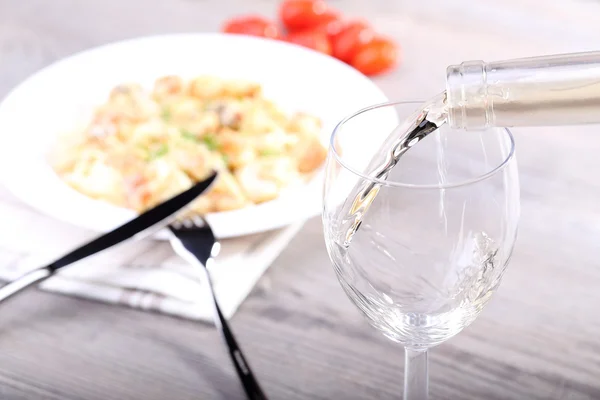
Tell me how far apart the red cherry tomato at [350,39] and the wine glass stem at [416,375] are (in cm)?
92

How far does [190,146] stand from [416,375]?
2.08ft

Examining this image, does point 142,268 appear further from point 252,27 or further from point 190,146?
point 252,27

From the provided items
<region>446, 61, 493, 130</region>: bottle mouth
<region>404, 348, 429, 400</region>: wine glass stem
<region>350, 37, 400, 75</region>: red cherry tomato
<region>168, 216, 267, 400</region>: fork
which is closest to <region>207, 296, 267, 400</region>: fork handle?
<region>168, 216, 267, 400</region>: fork

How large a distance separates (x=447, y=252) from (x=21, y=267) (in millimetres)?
551

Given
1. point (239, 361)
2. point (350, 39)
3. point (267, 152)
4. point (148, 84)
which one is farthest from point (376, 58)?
point (239, 361)

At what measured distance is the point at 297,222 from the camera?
3.06ft

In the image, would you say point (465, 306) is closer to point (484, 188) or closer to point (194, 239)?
point (484, 188)

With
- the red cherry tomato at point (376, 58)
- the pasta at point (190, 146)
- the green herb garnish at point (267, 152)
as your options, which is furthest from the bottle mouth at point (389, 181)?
the red cherry tomato at point (376, 58)

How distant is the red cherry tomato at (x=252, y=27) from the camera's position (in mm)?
1497

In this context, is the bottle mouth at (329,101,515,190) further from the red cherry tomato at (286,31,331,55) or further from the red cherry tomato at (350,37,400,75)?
the red cherry tomato at (286,31,331,55)

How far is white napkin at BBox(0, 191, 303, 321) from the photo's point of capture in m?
0.80

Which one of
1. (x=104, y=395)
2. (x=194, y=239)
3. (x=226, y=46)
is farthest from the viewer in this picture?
(x=226, y=46)

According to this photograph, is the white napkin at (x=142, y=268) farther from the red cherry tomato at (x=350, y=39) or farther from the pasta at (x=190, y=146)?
the red cherry tomato at (x=350, y=39)

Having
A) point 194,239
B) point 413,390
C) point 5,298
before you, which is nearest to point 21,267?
point 5,298
